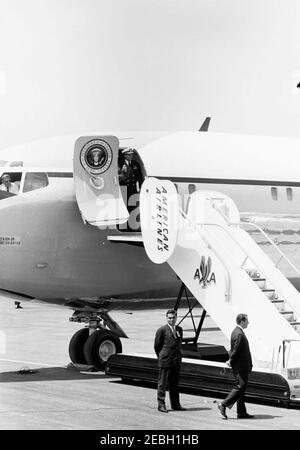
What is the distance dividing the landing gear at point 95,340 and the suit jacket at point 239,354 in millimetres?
5687

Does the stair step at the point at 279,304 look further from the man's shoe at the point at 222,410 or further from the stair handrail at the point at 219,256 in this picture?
the man's shoe at the point at 222,410

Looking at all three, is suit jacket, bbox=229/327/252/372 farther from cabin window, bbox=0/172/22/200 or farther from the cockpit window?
cabin window, bbox=0/172/22/200

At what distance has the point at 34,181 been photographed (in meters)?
19.9

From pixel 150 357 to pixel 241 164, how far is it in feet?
15.2

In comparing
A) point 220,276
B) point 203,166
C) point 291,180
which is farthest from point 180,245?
point 291,180

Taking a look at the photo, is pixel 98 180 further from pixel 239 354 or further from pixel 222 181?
pixel 239 354

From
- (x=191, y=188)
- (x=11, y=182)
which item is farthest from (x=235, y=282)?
(x=11, y=182)

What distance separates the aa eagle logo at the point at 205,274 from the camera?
17.7 metres

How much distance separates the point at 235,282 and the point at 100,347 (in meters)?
4.10

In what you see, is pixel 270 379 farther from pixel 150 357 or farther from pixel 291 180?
pixel 291 180

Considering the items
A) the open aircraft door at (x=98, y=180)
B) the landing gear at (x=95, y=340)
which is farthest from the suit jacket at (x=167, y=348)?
the landing gear at (x=95, y=340)

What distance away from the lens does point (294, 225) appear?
2108cm
